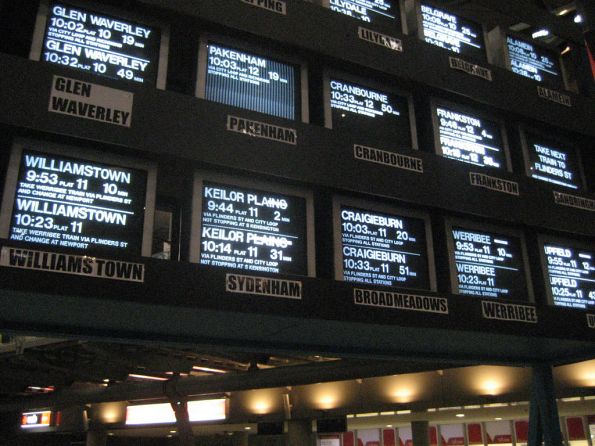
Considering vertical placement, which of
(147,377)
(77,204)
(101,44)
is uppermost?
(101,44)

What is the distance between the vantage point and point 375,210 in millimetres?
3736

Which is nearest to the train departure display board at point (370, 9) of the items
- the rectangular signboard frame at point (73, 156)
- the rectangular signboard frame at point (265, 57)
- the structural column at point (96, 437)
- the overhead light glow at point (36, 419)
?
the rectangular signboard frame at point (265, 57)

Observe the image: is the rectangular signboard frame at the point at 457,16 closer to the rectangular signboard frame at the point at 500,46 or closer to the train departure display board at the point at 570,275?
the rectangular signboard frame at the point at 500,46

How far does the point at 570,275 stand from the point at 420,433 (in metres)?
8.37

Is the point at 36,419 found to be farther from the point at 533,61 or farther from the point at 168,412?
the point at 533,61

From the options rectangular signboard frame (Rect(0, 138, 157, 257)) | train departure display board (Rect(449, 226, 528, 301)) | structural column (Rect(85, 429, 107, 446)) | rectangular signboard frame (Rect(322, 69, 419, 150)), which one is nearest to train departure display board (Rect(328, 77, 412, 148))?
rectangular signboard frame (Rect(322, 69, 419, 150))

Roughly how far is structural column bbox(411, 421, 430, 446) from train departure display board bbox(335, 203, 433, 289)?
9104mm

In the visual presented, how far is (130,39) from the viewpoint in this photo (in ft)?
11.1

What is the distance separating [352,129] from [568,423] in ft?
32.8

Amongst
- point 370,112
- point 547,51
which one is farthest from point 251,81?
point 547,51

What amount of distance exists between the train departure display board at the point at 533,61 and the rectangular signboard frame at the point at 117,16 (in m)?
3.07

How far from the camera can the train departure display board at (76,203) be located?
2.73 metres

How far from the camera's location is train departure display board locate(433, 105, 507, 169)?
433 cm

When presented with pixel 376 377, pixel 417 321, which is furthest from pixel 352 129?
pixel 376 377
